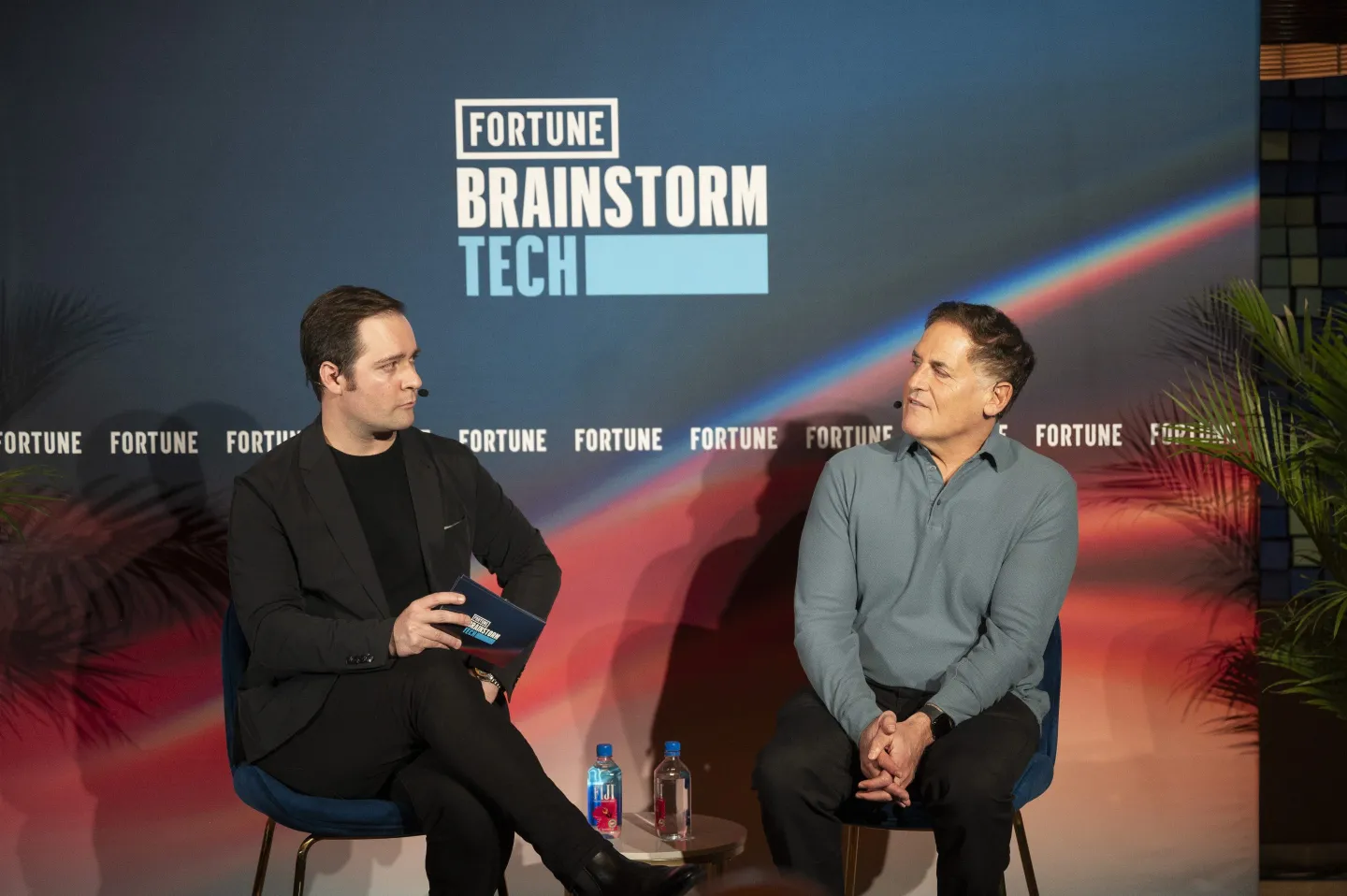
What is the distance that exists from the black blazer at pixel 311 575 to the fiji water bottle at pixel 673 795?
71 cm

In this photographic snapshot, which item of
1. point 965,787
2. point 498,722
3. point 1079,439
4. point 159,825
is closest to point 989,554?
point 965,787

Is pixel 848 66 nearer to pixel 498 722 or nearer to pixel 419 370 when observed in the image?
pixel 419 370

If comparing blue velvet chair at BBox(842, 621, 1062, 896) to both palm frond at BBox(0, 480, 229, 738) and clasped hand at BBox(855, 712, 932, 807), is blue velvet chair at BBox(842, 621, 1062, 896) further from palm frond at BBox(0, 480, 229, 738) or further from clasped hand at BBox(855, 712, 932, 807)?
palm frond at BBox(0, 480, 229, 738)

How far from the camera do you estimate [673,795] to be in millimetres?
3766

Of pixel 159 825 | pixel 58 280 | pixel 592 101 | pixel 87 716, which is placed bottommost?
pixel 159 825

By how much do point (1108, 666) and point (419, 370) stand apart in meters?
2.15

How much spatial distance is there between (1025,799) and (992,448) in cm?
80

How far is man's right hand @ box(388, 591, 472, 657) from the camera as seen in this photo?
272 cm

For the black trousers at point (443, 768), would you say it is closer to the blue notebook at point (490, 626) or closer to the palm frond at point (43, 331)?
the blue notebook at point (490, 626)

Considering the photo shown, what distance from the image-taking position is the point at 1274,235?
14.5ft

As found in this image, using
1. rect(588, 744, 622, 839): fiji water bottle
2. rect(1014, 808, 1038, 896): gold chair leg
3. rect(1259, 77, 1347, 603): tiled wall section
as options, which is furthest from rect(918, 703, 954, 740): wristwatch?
rect(1259, 77, 1347, 603): tiled wall section

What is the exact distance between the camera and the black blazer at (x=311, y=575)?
9.09ft

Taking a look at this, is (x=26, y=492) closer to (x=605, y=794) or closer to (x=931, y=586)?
(x=605, y=794)

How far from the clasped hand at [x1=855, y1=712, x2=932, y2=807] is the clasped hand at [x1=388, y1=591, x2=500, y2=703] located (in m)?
0.88
